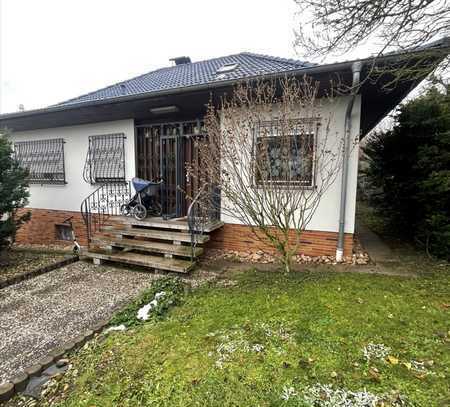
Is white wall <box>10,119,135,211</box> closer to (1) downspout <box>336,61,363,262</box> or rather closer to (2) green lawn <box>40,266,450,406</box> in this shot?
(2) green lawn <box>40,266,450,406</box>

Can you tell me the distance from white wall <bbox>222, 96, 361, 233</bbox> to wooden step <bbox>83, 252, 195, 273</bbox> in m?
2.05

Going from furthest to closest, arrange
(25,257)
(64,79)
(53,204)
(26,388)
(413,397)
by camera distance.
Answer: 1. (64,79)
2. (53,204)
3. (25,257)
4. (26,388)
5. (413,397)

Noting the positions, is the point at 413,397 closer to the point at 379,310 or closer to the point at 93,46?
the point at 379,310

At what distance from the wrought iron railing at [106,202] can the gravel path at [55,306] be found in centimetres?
203

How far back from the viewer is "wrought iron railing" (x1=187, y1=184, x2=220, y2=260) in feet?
13.9

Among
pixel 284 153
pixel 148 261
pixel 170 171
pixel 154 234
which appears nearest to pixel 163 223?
pixel 154 234

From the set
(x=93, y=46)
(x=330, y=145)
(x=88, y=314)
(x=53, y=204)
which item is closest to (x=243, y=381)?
(x=88, y=314)

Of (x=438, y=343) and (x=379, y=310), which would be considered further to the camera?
(x=379, y=310)

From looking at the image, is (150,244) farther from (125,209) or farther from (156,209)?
(125,209)

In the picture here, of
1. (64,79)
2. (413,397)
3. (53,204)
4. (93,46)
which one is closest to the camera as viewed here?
(413,397)

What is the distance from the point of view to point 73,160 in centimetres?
696

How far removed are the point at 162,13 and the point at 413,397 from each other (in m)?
10.2

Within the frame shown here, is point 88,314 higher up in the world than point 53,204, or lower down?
lower down

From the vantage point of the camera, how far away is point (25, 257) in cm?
532
